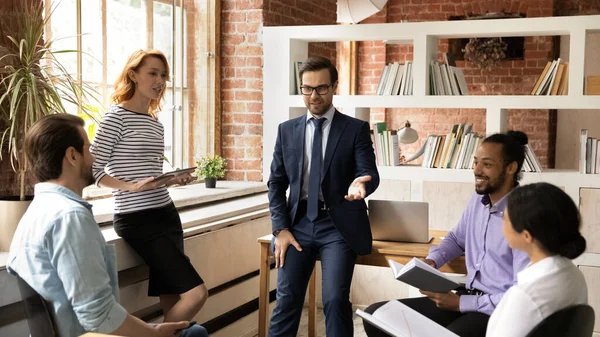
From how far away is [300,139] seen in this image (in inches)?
136

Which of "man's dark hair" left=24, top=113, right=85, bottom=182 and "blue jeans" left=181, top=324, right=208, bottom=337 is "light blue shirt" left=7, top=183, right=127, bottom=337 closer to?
"man's dark hair" left=24, top=113, right=85, bottom=182

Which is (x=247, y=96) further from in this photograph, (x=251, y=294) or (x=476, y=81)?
(x=476, y=81)

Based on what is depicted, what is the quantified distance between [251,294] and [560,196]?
2.82m

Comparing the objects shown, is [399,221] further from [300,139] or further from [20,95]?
[20,95]

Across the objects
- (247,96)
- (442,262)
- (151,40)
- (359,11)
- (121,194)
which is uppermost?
(359,11)

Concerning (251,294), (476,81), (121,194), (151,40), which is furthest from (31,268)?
(476,81)

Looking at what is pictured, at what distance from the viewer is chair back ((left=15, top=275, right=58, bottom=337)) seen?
7.18 ft

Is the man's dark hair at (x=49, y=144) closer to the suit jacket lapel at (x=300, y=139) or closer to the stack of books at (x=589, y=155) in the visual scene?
the suit jacket lapel at (x=300, y=139)

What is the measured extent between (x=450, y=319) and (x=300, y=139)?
1046mm

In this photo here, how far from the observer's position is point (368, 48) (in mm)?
Answer: 9211

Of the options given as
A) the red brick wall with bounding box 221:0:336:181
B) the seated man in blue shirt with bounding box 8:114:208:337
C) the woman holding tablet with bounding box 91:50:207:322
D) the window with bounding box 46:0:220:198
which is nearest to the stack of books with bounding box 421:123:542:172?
the red brick wall with bounding box 221:0:336:181

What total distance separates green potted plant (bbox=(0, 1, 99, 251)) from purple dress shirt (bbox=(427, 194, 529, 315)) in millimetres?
1699

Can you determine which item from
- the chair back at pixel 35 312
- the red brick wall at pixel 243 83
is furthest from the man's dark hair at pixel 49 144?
the red brick wall at pixel 243 83

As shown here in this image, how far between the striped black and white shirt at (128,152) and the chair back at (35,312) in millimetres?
961
